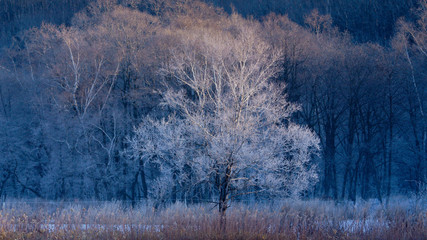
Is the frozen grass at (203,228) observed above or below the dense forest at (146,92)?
below

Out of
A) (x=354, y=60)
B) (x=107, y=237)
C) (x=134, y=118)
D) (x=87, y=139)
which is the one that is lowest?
(x=107, y=237)

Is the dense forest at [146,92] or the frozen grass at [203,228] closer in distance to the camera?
the frozen grass at [203,228]

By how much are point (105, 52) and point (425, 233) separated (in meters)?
28.3

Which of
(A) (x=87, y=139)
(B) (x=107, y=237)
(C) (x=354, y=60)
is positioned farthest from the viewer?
(C) (x=354, y=60)

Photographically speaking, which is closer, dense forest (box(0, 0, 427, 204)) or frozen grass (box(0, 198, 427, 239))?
frozen grass (box(0, 198, 427, 239))

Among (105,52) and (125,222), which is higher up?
(105,52)

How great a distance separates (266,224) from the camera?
1060cm

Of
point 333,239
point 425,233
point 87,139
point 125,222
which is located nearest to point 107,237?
point 125,222

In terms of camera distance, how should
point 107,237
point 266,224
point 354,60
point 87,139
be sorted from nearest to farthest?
point 107,237
point 266,224
point 87,139
point 354,60

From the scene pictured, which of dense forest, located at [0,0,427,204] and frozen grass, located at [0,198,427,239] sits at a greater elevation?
dense forest, located at [0,0,427,204]

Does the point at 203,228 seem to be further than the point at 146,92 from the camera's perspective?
No

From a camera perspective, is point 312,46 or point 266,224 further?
point 312,46

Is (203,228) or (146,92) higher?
(146,92)

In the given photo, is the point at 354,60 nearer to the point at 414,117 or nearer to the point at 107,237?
the point at 414,117
